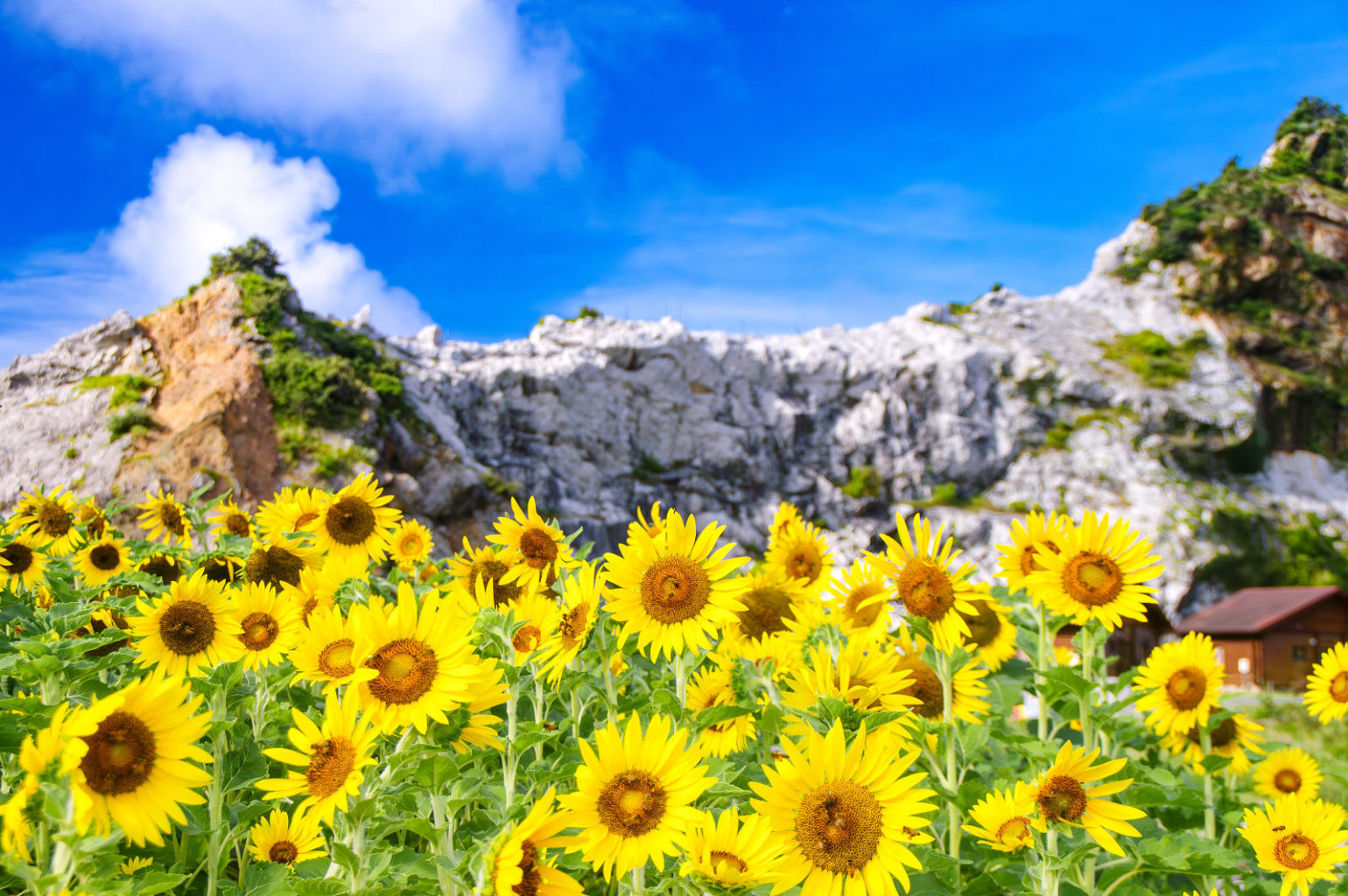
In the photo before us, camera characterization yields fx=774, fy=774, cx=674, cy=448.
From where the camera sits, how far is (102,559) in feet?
13.1

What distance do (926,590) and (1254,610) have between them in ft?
128

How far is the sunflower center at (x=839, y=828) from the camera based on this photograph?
1.66 m

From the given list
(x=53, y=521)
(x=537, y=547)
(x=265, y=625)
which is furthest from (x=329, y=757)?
(x=53, y=521)

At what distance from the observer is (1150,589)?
266cm

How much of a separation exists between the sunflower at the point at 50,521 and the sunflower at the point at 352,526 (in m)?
1.57

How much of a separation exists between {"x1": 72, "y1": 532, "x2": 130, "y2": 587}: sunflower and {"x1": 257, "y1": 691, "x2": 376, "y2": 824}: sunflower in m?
2.72

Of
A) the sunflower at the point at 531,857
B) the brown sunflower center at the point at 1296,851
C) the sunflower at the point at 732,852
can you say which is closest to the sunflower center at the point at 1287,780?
the brown sunflower center at the point at 1296,851

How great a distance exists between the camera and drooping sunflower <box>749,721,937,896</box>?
65.0 inches

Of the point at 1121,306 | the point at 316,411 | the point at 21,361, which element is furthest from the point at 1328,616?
the point at 21,361

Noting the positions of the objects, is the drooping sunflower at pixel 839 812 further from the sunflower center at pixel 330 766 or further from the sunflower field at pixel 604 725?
the sunflower center at pixel 330 766

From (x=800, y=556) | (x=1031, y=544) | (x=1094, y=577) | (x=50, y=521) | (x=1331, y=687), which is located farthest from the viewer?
(x=50, y=521)

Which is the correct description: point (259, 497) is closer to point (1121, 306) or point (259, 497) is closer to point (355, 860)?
point (355, 860)

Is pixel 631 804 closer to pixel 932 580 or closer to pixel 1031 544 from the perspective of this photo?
pixel 932 580

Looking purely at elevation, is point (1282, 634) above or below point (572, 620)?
below
